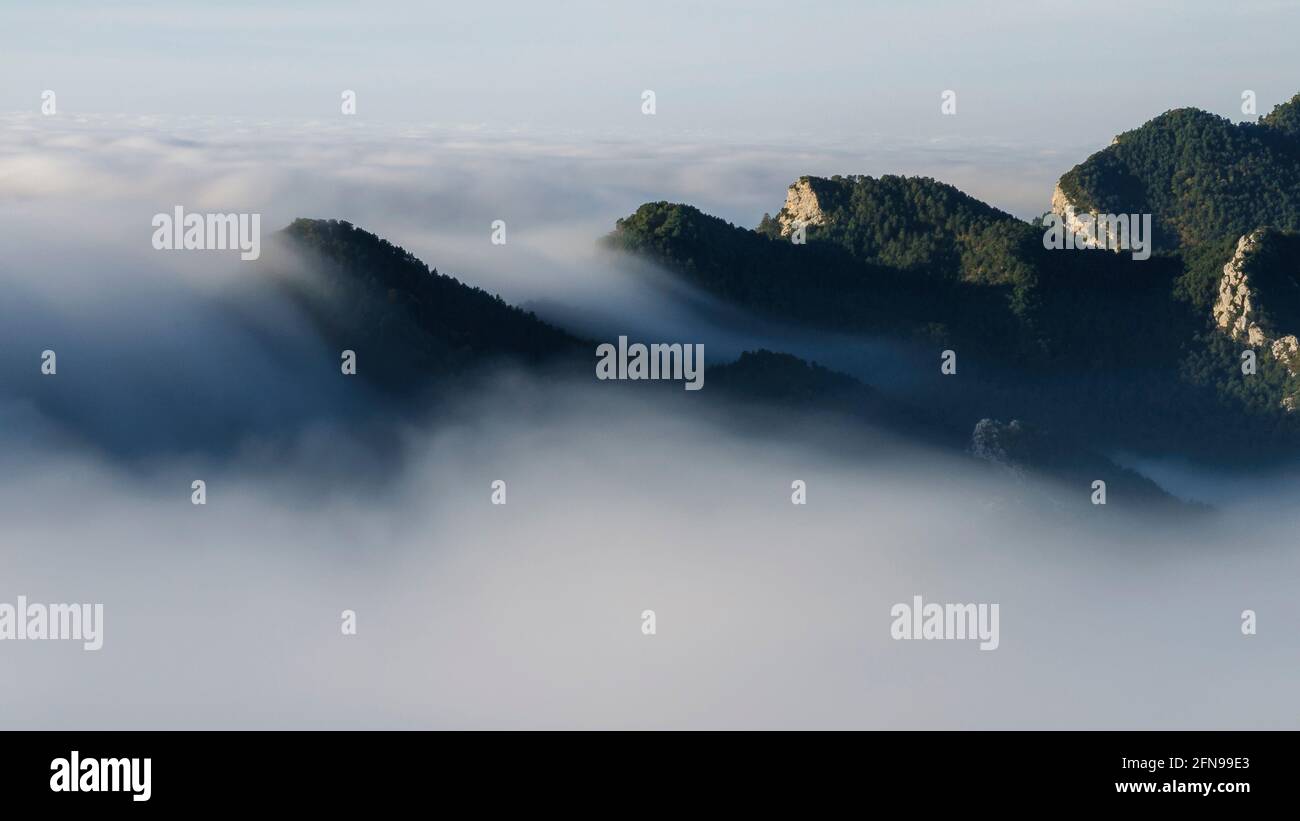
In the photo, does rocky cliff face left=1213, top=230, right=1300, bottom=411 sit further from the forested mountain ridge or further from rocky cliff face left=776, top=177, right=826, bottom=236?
rocky cliff face left=776, top=177, right=826, bottom=236

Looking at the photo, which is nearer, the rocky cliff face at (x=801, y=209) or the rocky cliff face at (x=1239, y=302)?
the rocky cliff face at (x=1239, y=302)

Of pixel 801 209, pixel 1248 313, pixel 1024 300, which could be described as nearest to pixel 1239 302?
pixel 1248 313

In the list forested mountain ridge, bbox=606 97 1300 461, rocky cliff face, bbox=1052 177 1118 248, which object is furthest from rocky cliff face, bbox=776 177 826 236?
rocky cliff face, bbox=1052 177 1118 248

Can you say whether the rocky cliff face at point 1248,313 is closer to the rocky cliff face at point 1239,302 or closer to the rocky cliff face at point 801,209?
the rocky cliff face at point 1239,302

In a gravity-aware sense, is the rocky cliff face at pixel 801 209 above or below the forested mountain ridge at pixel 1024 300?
above

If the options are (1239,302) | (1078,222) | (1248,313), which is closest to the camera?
(1248,313)

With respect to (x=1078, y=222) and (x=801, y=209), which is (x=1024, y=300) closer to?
(x=801, y=209)

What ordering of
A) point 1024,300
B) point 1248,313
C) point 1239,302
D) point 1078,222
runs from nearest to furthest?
1. point 1248,313
2. point 1239,302
3. point 1024,300
4. point 1078,222

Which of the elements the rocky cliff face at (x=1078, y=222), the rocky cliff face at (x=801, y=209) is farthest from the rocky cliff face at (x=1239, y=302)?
the rocky cliff face at (x=801, y=209)
